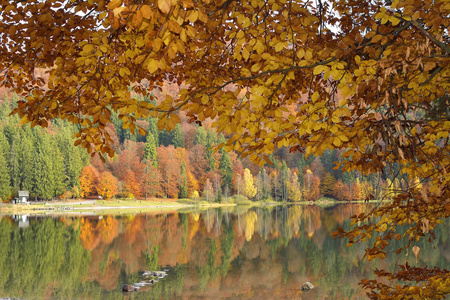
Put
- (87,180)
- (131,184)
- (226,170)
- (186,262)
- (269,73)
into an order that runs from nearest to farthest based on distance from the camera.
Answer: (269,73)
(186,262)
(87,180)
(131,184)
(226,170)

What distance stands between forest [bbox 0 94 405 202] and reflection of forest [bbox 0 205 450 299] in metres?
28.5

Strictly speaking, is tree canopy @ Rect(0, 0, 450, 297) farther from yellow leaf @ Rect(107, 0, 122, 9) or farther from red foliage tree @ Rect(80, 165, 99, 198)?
red foliage tree @ Rect(80, 165, 99, 198)

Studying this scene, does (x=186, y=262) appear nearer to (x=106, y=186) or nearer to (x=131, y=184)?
(x=106, y=186)

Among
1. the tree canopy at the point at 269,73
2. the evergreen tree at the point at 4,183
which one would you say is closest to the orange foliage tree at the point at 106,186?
the evergreen tree at the point at 4,183

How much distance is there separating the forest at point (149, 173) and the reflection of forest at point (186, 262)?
28473mm

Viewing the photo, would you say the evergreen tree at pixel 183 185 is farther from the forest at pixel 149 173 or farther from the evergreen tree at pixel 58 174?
the evergreen tree at pixel 58 174

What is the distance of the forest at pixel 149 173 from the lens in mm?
56281

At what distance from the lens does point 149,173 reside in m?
66.8

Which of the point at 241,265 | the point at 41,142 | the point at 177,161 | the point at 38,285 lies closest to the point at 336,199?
the point at 177,161

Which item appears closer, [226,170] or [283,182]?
[283,182]

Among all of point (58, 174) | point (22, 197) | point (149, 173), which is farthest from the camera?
point (149, 173)

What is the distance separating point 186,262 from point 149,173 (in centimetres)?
4880

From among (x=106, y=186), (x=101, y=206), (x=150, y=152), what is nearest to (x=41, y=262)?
(x=101, y=206)

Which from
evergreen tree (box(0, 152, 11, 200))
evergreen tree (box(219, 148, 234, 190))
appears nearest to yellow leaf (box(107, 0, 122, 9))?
evergreen tree (box(0, 152, 11, 200))
